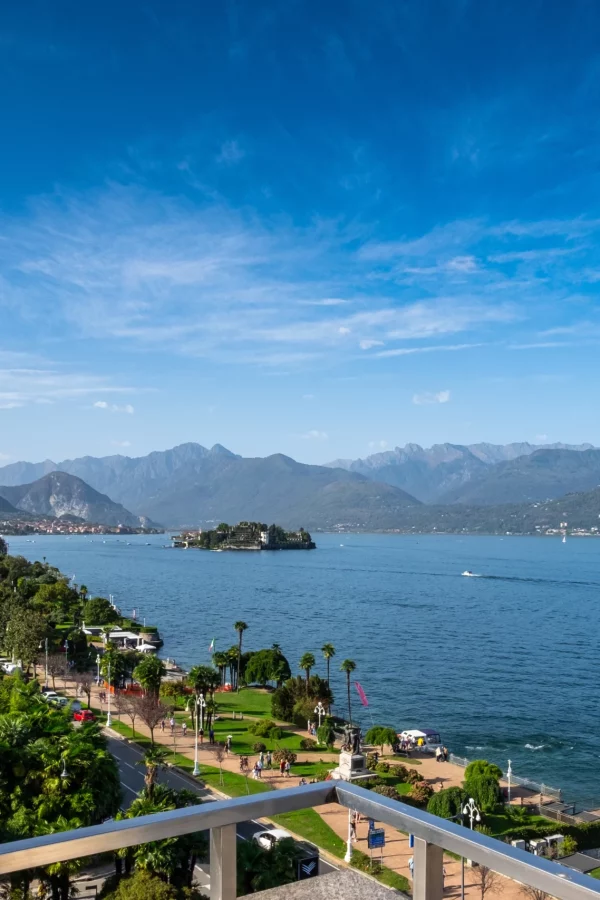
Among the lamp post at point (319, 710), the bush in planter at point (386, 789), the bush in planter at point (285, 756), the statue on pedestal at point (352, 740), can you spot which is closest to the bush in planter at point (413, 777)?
the bush in planter at point (386, 789)

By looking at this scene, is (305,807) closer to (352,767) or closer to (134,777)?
(134,777)

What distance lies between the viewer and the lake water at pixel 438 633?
40.2m

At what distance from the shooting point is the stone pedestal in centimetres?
2735

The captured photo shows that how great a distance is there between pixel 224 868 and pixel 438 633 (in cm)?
7283

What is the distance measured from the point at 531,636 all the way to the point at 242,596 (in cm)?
4451

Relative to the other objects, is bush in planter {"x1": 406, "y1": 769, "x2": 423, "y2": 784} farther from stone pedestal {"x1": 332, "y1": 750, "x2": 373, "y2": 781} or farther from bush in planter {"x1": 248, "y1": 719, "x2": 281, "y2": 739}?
bush in planter {"x1": 248, "y1": 719, "x2": 281, "y2": 739}

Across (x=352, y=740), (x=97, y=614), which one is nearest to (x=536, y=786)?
(x=352, y=740)

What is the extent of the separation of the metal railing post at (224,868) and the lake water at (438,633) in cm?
3212

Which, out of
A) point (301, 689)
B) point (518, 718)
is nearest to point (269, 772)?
point (301, 689)

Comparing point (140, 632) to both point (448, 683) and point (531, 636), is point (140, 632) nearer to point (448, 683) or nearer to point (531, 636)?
point (448, 683)

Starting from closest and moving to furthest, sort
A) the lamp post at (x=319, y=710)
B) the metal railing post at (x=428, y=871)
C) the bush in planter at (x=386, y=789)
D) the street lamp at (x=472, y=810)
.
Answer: the metal railing post at (x=428, y=871) → the street lamp at (x=472, y=810) → the bush in planter at (x=386, y=789) → the lamp post at (x=319, y=710)

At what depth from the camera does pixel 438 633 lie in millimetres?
72500

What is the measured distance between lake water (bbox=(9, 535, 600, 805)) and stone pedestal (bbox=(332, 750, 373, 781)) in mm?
9332

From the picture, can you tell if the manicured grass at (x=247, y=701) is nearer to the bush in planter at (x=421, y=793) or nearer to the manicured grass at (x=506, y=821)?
the bush in planter at (x=421, y=793)
